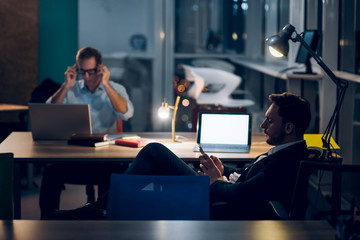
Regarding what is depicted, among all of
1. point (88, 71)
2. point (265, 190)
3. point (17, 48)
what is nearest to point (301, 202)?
point (265, 190)

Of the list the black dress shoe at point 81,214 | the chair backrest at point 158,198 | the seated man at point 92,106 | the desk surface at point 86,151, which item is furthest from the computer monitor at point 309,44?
the chair backrest at point 158,198

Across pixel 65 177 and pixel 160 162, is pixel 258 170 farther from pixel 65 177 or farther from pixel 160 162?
pixel 65 177

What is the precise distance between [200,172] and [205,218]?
3.89 ft

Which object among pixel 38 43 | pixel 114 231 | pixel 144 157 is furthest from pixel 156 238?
pixel 38 43

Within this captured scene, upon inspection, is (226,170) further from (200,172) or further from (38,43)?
(38,43)

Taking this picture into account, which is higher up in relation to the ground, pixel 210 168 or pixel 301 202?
pixel 210 168

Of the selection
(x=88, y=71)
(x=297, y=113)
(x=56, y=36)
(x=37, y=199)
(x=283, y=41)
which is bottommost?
(x=37, y=199)

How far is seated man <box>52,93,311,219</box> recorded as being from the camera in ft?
8.89

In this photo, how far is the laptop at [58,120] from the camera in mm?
3621

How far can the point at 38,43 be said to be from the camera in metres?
7.14

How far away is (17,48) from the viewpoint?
682cm

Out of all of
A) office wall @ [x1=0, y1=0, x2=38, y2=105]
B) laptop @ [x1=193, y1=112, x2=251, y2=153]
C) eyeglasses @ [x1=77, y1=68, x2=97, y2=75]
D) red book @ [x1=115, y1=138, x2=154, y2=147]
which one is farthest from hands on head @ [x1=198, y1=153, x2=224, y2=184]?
office wall @ [x1=0, y1=0, x2=38, y2=105]

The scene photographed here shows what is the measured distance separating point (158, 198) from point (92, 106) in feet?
8.15

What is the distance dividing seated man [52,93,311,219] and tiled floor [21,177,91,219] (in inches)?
74.0
